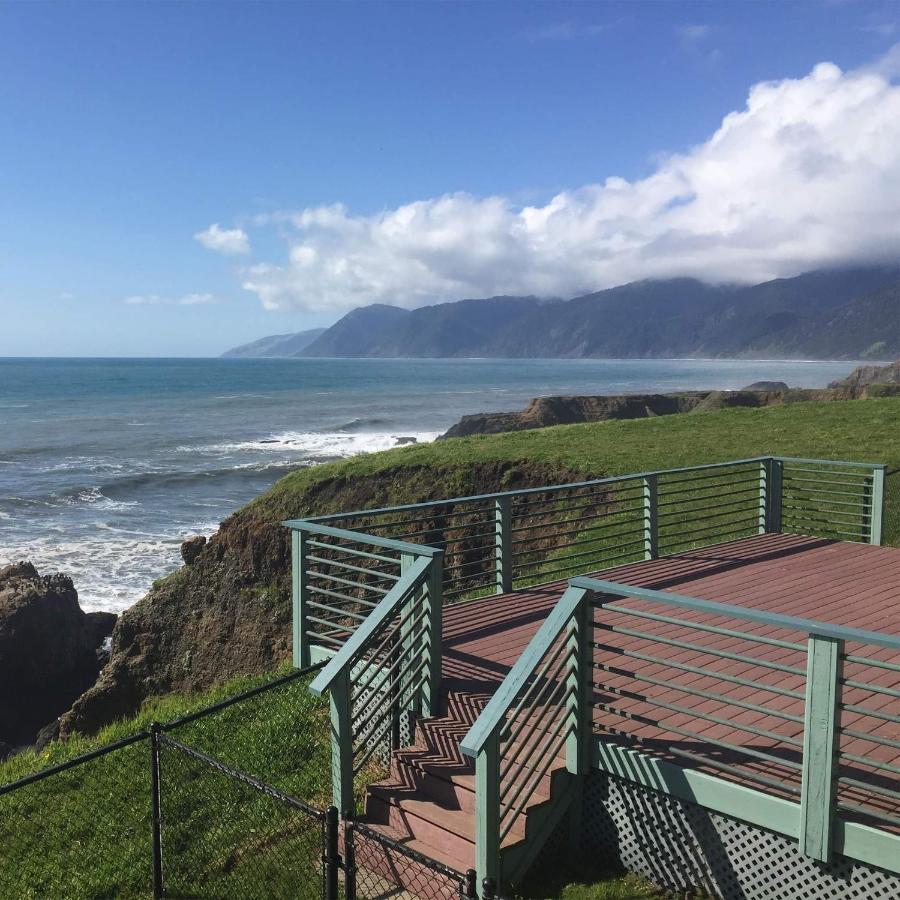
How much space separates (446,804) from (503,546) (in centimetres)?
440

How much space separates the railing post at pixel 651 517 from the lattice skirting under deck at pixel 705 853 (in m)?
5.95

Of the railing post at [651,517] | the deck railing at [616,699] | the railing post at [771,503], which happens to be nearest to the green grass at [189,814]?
the deck railing at [616,699]

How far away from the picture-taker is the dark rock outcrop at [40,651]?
18922mm

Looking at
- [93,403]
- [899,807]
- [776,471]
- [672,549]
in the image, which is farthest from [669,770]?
[93,403]

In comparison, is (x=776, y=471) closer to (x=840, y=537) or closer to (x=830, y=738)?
(x=840, y=537)

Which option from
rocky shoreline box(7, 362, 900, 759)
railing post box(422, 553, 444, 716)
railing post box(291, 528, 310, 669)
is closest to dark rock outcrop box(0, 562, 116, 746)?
rocky shoreline box(7, 362, 900, 759)

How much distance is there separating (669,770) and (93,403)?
110 meters

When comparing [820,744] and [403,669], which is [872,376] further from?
[820,744]

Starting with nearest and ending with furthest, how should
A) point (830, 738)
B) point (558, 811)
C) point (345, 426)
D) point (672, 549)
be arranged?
1. point (830, 738)
2. point (558, 811)
3. point (672, 549)
4. point (345, 426)

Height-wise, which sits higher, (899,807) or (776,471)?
(776,471)

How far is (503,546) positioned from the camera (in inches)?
404

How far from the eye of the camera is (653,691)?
22.7ft

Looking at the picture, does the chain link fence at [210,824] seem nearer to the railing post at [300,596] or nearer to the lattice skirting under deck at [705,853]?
the railing post at [300,596]

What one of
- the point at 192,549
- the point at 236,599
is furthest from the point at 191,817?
the point at 192,549
